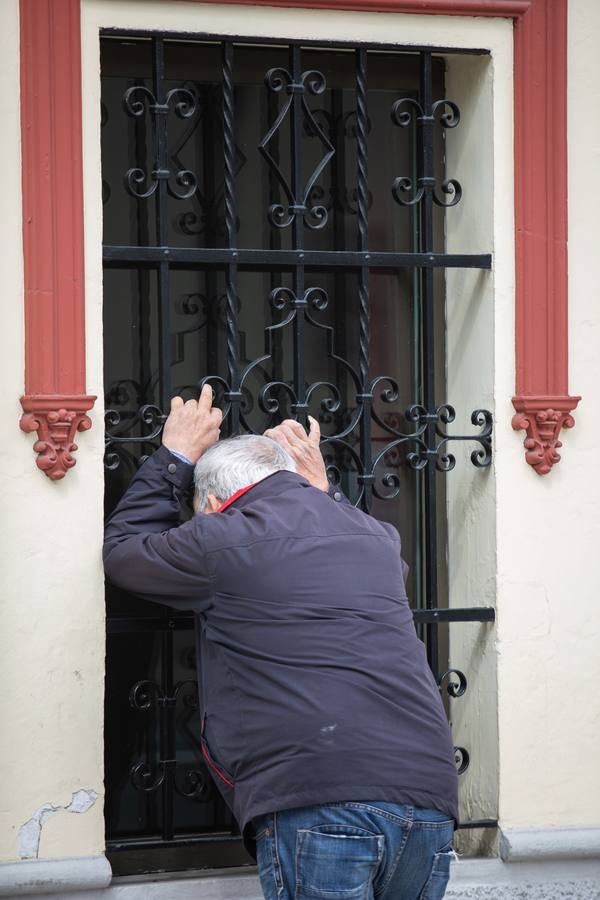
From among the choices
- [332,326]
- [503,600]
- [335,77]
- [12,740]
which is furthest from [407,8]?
[12,740]

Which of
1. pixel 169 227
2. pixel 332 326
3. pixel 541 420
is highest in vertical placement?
pixel 169 227

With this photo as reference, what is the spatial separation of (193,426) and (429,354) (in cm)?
85

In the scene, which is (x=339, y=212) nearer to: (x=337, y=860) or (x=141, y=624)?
(x=141, y=624)

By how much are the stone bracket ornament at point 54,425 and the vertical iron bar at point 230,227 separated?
44cm

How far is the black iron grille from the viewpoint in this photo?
384cm

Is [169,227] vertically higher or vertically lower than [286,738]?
higher

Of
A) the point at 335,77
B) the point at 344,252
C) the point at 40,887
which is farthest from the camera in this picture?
the point at 335,77

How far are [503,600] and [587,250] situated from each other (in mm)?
1108

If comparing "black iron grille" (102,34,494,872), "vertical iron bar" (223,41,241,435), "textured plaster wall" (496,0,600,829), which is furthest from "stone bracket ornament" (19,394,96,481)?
"textured plaster wall" (496,0,600,829)

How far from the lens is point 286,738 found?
2.91m

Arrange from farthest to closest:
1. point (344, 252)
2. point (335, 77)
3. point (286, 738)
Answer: point (335, 77) → point (344, 252) → point (286, 738)

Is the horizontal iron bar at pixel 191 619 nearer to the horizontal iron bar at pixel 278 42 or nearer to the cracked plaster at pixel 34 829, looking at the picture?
the cracked plaster at pixel 34 829

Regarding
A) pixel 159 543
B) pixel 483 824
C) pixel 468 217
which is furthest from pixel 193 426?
pixel 483 824

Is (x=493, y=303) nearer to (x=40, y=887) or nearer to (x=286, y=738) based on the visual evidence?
(x=286, y=738)
